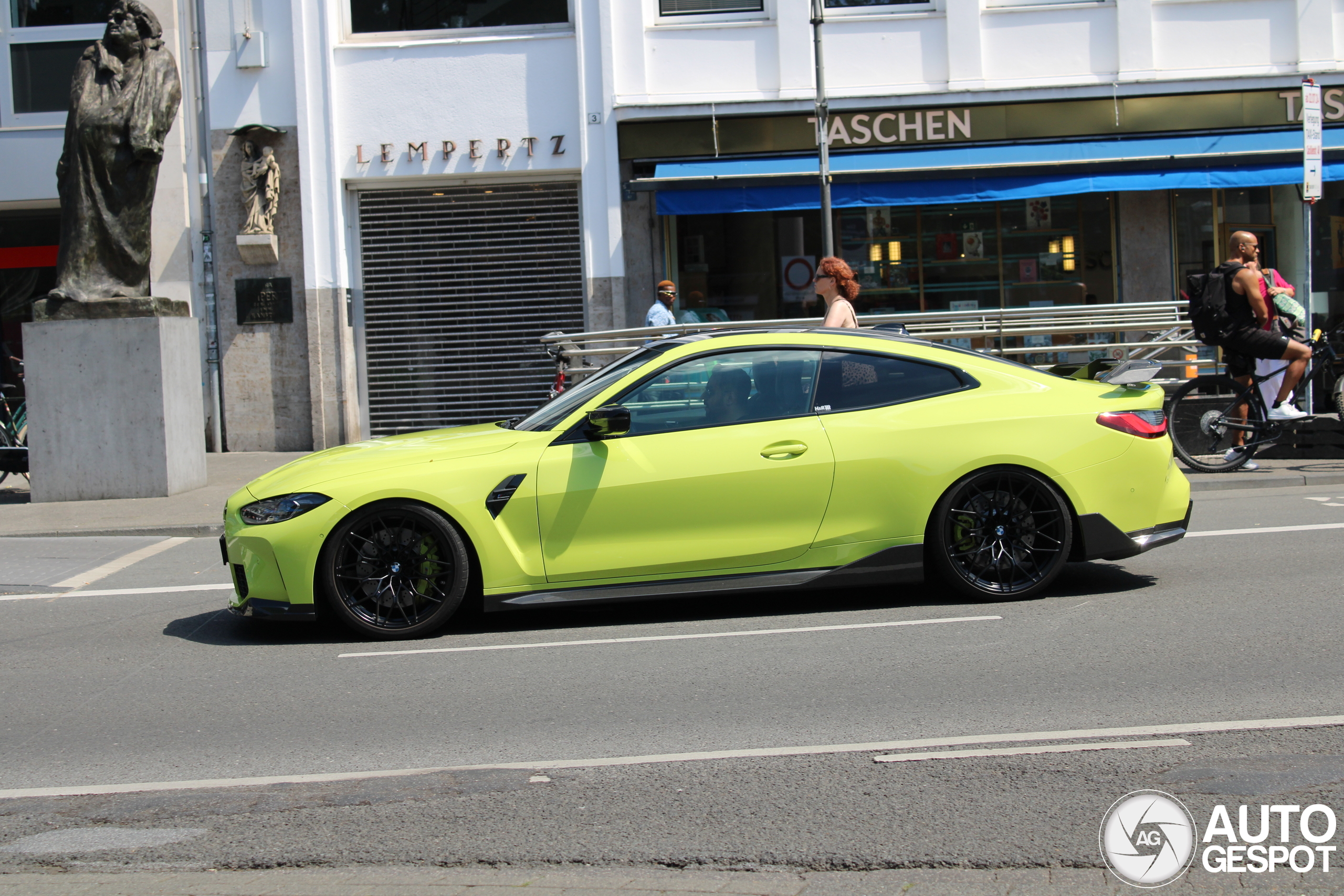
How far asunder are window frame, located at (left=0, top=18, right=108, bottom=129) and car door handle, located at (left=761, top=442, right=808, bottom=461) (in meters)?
14.9

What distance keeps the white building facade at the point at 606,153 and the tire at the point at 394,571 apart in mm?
11183

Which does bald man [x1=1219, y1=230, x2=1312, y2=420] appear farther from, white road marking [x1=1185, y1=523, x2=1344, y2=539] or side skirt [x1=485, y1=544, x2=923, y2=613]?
side skirt [x1=485, y1=544, x2=923, y2=613]

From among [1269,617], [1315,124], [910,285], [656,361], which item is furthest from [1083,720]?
[910,285]

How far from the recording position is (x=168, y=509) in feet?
39.2

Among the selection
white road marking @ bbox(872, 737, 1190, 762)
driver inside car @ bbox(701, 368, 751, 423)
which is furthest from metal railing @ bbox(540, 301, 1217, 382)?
white road marking @ bbox(872, 737, 1190, 762)

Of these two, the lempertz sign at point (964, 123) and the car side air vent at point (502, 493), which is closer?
the car side air vent at point (502, 493)

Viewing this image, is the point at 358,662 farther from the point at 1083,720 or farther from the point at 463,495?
the point at 1083,720

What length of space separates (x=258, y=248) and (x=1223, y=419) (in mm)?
12214

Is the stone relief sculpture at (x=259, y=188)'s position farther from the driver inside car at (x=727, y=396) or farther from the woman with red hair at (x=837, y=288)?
the driver inside car at (x=727, y=396)

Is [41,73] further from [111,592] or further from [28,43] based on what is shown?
[111,592]

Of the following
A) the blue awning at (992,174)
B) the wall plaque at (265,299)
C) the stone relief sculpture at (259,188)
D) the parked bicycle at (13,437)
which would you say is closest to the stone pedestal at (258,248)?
the stone relief sculpture at (259,188)

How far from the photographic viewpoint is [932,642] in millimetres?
6016

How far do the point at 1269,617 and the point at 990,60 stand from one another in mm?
12638

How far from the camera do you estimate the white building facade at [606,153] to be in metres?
17.1
